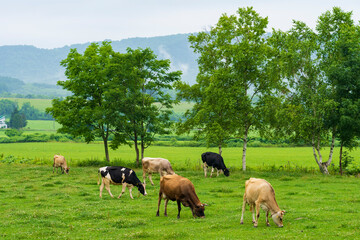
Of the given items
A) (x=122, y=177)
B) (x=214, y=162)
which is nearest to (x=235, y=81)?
(x=214, y=162)

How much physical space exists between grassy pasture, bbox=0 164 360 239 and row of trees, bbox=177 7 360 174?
7832mm

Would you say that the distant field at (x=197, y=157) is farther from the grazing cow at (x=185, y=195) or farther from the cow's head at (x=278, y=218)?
the cow's head at (x=278, y=218)

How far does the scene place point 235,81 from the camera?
1720 inches

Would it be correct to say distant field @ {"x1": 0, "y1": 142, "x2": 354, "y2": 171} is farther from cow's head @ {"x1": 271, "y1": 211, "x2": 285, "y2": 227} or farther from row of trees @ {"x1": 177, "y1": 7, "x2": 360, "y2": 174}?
cow's head @ {"x1": 271, "y1": 211, "x2": 285, "y2": 227}

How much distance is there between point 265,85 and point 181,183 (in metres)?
26.8

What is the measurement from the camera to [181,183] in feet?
63.0

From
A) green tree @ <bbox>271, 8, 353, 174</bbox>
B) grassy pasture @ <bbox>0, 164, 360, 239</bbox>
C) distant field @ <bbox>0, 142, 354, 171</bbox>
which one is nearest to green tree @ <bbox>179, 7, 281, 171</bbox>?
green tree @ <bbox>271, 8, 353, 174</bbox>

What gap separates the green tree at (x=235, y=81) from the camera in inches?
1676

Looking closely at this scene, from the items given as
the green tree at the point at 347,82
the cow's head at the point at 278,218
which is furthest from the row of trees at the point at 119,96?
the cow's head at the point at 278,218

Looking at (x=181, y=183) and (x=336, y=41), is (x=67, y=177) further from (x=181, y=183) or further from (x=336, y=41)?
(x=336, y=41)

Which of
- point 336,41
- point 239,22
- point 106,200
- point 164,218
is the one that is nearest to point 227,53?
point 239,22

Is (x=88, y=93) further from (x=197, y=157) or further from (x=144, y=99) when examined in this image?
(x=197, y=157)

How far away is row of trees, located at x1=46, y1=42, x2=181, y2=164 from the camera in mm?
45125

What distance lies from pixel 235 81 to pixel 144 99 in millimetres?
10521
